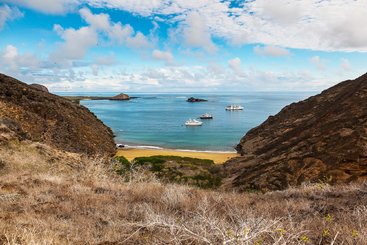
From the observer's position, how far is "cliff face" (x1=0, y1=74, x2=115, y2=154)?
3541cm

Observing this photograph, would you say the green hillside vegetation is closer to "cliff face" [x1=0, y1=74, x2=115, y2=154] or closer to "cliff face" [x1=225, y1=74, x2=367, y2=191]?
"cliff face" [x1=225, y1=74, x2=367, y2=191]

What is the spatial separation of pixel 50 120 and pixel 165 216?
124 feet

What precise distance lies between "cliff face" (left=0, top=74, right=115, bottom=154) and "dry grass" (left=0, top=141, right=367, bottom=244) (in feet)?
85.8

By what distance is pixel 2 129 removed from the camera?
65.7ft

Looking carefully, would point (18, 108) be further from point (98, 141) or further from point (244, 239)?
point (244, 239)

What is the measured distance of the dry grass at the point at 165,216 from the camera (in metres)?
4.49

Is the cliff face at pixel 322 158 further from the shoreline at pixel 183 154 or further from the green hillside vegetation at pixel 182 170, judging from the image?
the shoreline at pixel 183 154

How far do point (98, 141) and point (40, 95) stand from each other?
10678mm

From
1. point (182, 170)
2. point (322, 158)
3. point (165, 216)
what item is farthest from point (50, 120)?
point (165, 216)

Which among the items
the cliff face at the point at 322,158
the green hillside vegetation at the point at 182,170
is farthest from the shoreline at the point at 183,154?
the cliff face at the point at 322,158

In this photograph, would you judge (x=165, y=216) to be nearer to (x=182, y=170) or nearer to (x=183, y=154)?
(x=182, y=170)

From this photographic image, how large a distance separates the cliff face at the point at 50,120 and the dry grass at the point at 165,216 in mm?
26142

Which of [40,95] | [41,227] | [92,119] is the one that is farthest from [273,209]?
[92,119]

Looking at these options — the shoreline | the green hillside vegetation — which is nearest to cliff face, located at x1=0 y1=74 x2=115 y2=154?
the shoreline
